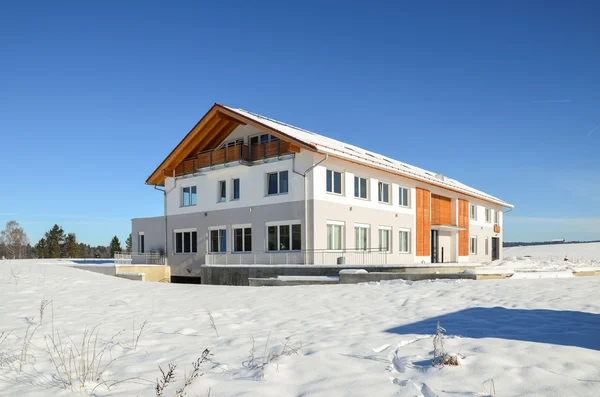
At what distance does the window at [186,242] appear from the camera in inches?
1075

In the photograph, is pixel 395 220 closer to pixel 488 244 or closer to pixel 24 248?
pixel 488 244

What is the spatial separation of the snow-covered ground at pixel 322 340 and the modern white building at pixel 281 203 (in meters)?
11.2

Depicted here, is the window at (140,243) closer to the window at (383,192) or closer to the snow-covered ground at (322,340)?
the window at (383,192)

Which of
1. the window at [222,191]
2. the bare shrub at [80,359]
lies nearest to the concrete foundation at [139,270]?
the window at [222,191]

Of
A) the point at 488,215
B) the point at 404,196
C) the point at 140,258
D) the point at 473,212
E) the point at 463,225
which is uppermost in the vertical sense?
the point at 404,196

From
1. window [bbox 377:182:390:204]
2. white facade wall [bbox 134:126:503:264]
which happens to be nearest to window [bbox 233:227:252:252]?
white facade wall [bbox 134:126:503:264]

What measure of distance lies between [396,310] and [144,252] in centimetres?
2465

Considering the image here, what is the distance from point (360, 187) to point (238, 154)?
650 cm

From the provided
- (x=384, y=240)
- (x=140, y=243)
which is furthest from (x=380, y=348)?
(x=140, y=243)

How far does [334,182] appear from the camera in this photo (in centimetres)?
2298

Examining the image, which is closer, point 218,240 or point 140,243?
point 218,240

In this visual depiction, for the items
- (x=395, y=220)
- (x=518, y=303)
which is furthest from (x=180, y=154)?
(x=518, y=303)

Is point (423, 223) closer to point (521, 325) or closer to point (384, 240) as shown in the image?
point (384, 240)

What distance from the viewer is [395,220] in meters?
26.5
